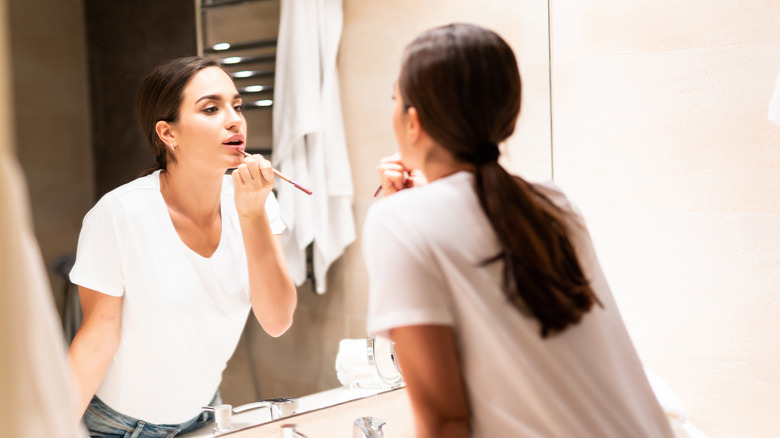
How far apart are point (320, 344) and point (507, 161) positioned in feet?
1.97

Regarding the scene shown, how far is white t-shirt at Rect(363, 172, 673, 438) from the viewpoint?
0.75 m

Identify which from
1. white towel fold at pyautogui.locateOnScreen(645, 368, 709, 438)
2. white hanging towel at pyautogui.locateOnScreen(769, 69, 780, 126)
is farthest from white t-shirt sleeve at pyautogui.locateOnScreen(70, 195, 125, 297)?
white hanging towel at pyautogui.locateOnScreen(769, 69, 780, 126)

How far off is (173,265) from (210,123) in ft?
0.75

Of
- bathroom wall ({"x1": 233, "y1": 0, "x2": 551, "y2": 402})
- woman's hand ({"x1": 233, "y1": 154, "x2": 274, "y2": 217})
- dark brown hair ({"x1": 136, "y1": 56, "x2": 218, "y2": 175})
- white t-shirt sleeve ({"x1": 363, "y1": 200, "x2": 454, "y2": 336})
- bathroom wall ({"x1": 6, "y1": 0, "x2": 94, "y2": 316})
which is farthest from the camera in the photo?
bathroom wall ({"x1": 233, "y1": 0, "x2": 551, "y2": 402})

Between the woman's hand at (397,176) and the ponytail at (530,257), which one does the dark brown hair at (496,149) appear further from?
the woman's hand at (397,176)

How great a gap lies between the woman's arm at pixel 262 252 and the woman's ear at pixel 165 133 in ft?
0.40

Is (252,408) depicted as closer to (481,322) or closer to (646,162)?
(481,322)

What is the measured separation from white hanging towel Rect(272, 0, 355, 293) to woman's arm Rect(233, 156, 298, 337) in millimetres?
32

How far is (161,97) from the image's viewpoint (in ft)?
3.59

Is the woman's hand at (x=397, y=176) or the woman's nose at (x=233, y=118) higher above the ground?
the woman's nose at (x=233, y=118)

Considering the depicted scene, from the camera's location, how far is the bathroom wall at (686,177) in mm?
1362

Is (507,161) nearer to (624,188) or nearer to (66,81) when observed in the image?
(624,188)

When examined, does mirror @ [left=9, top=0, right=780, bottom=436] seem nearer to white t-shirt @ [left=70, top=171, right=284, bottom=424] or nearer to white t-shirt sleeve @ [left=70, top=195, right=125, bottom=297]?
white t-shirt @ [left=70, top=171, right=284, bottom=424]

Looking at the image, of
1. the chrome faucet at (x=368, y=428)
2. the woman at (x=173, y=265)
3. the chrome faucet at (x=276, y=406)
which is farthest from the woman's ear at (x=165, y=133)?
the chrome faucet at (x=368, y=428)
